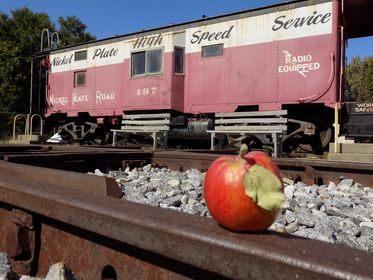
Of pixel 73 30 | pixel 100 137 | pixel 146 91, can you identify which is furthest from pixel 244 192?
pixel 73 30

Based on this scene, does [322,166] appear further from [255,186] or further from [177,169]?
[255,186]

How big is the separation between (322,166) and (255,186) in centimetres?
324

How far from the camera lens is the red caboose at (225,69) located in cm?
958

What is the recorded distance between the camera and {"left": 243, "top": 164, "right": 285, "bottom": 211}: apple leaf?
1.22 metres

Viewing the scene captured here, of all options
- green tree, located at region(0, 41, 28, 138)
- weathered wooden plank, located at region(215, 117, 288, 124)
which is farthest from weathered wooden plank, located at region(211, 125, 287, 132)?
green tree, located at region(0, 41, 28, 138)

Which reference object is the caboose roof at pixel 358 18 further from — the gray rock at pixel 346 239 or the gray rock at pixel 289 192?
A: the gray rock at pixel 346 239

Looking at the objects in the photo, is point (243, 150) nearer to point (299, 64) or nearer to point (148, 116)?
point (299, 64)

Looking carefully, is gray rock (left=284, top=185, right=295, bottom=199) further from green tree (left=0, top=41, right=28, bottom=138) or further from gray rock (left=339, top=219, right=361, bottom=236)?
green tree (left=0, top=41, right=28, bottom=138)

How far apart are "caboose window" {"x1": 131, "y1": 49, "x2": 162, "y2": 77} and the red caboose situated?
3 cm

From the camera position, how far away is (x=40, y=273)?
6.54 feet

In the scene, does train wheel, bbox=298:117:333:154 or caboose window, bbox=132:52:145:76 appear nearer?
train wheel, bbox=298:117:333:154

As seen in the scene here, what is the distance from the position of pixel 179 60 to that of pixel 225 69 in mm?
1492

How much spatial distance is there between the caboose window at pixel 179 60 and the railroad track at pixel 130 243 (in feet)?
30.6

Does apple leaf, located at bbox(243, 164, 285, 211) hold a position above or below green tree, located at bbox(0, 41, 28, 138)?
below
